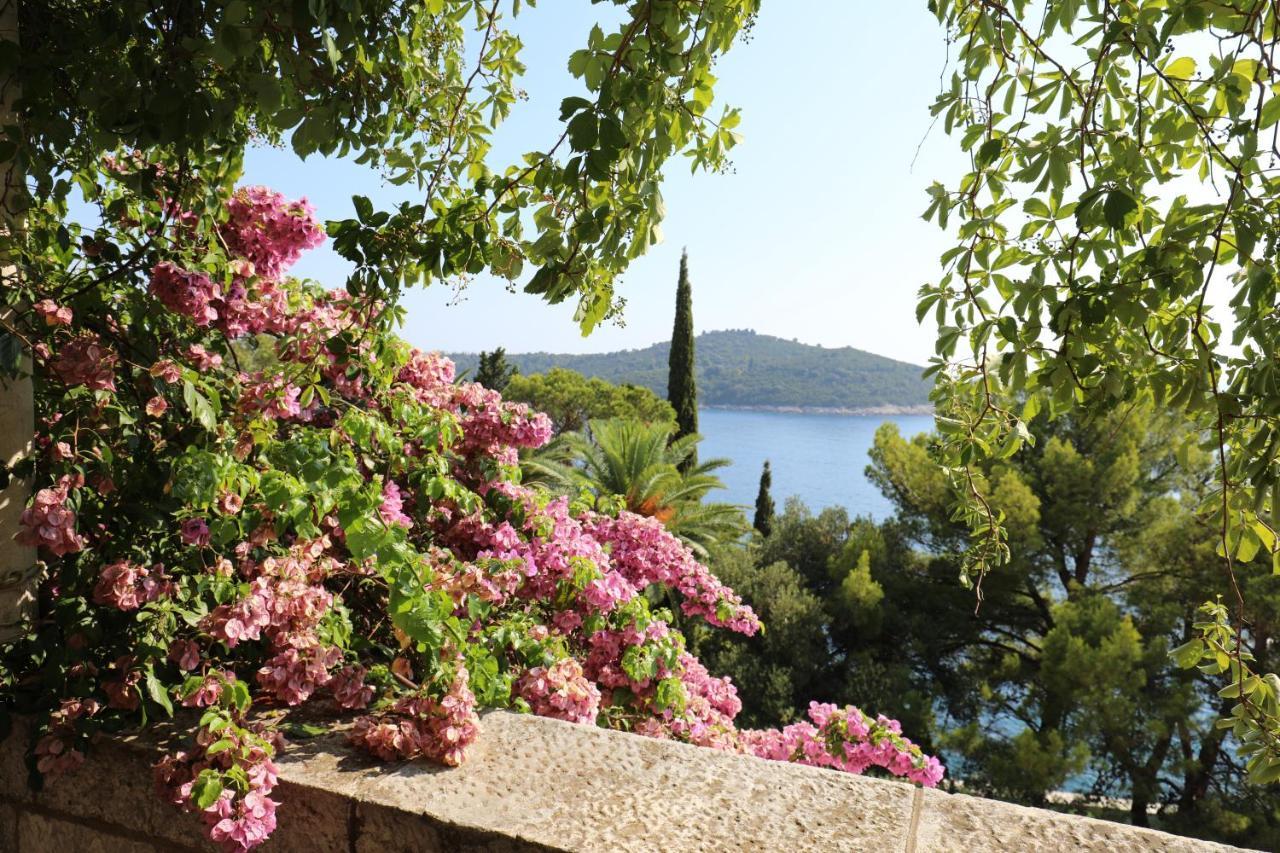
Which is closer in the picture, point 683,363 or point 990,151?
point 990,151

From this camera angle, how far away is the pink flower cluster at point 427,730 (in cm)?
126

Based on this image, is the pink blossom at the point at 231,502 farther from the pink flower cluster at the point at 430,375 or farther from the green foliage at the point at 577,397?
the green foliage at the point at 577,397

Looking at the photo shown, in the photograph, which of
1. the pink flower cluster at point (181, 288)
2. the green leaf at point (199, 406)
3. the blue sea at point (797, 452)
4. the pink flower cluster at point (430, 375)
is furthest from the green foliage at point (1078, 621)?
the blue sea at point (797, 452)

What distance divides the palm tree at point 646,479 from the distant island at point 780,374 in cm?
2777

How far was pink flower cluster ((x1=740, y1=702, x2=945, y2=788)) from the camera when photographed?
254 cm

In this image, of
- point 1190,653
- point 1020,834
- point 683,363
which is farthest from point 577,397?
point 1190,653

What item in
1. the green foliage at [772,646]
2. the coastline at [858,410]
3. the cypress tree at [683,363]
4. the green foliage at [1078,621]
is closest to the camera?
the green foliage at [1078,621]

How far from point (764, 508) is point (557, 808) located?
57.8ft

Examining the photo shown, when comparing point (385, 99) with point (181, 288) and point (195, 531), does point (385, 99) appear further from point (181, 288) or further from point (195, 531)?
point (195, 531)

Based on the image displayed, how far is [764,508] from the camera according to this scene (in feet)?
60.5

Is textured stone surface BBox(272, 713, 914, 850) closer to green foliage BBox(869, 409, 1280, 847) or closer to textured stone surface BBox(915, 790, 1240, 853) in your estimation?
textured stone surface BBox(915, 790, 1240, 853)

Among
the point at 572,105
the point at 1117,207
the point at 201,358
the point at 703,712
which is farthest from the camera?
the point at 703,712

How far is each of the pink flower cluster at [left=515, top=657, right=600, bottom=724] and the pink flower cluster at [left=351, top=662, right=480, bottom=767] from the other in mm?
520

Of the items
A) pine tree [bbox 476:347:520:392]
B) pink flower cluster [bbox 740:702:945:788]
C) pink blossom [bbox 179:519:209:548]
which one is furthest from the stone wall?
pine tree [bbox 476:347:520:392]
